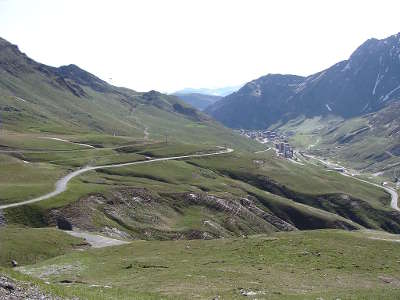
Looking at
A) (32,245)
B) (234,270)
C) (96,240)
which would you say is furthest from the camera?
(96,240)

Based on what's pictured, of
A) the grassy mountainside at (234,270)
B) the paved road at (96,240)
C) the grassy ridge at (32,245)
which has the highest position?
the grassy mountainside at (234,270)

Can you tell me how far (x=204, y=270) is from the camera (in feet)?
170

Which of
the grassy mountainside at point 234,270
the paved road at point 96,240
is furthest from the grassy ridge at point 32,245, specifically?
the grassy mountainside at point 234,270

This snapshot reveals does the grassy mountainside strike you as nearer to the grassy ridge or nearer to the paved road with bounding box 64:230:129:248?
the grassy ridge

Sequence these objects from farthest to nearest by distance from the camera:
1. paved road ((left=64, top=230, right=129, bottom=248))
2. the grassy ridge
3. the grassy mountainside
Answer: paved road ((left=64, top=230, right=129, bottom=248)) < the grassy ridge < the grassy mountainside

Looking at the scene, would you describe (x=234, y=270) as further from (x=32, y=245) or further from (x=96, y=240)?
(x=96, y=240)

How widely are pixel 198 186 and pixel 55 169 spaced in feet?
168

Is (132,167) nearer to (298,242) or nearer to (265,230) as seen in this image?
(265,230)

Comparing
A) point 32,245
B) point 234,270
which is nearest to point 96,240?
point 32,245

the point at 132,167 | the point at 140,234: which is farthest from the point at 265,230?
the point at 132,167

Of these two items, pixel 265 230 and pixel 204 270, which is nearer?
pixel 204 270

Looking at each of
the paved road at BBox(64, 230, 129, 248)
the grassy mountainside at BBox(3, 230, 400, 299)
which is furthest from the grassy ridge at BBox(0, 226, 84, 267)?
the grassy mountainside at BBox(3, 230, 400, 299)

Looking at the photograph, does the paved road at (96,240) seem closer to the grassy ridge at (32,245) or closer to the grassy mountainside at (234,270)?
the grassy ridge at (32,245)

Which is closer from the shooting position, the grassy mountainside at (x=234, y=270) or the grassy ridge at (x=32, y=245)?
the grassy mountainside at (x=234, y=270)
